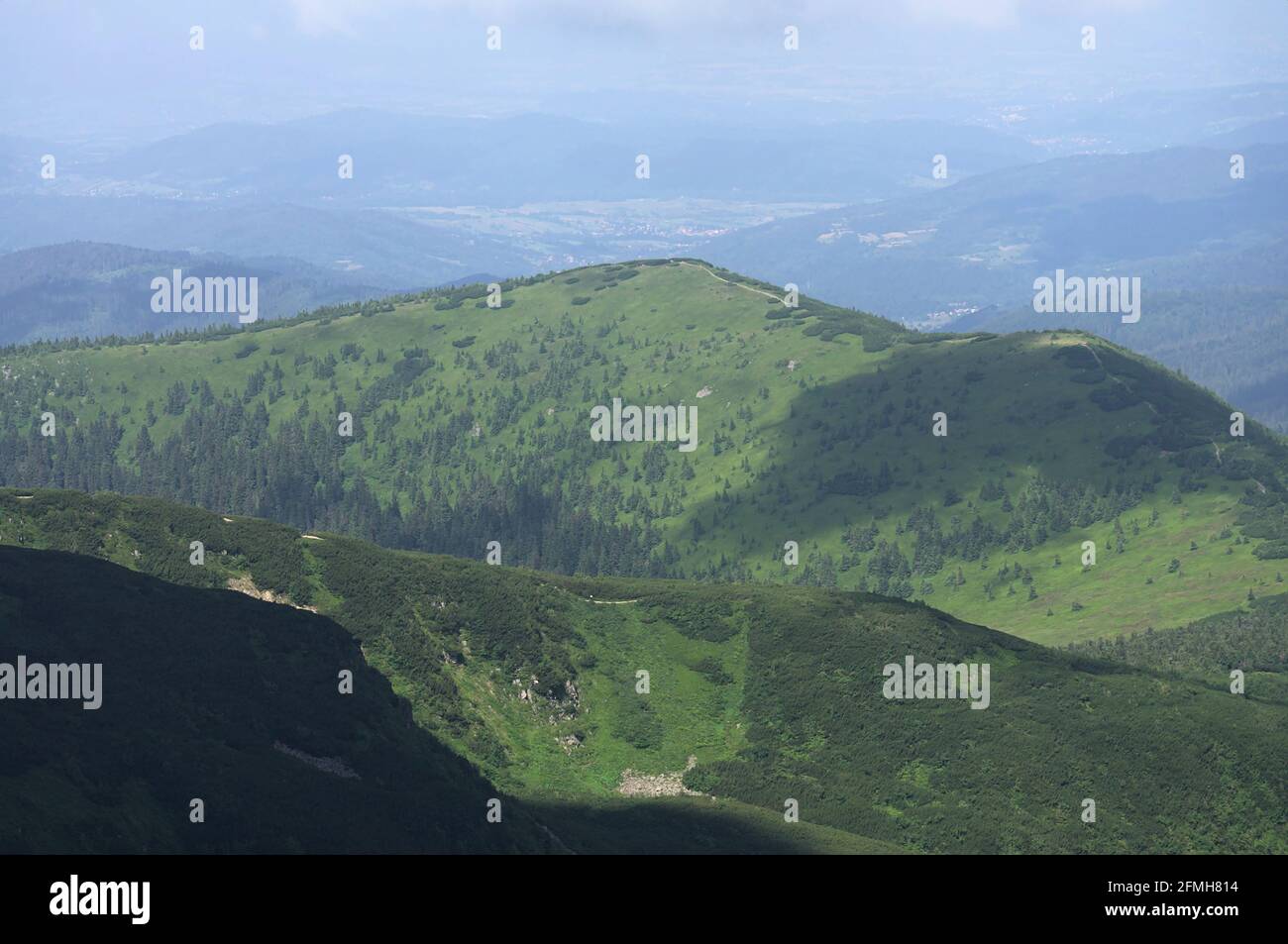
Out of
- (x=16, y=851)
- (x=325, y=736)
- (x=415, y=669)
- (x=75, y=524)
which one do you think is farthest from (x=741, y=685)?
(x=16, y=851)

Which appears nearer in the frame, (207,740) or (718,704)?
(207,740)

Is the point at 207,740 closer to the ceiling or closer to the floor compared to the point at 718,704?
closer to the ceiling

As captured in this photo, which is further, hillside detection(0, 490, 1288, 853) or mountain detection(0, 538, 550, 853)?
hillside detection(0, 490, 1288, 853)

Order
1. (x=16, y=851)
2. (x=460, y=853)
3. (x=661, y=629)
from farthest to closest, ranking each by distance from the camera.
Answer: (x=661, y=629) < (x=460, y=853) < (x=16, y=851)

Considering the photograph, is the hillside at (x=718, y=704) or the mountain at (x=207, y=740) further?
the hillside at (x=718, y=704)

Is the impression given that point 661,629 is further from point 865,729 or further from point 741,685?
point 865,729

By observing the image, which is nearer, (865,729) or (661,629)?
(865,729)
